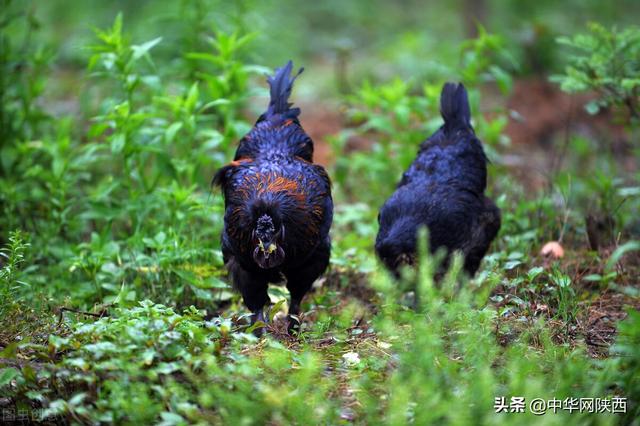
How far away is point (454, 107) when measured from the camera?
640cm

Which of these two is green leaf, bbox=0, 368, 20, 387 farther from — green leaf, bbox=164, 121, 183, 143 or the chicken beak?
green leaf, bbox=164, 121, 183, 143

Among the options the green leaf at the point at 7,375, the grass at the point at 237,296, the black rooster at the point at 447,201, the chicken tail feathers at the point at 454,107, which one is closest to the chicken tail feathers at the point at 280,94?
the grass at the point at 237,296

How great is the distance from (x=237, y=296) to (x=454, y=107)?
294cm

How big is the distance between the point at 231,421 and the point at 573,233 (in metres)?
4.55

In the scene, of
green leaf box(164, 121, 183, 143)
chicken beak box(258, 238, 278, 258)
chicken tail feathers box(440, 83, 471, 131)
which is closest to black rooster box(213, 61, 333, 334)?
chicken beak box(258, 238, 278, 258)

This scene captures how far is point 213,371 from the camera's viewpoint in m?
3.34

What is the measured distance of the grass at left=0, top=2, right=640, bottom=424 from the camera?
3.33 metres

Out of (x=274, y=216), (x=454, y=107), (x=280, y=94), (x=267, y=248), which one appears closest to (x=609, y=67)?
(x=454, y=107)

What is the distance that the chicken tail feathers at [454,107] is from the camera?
6387mm

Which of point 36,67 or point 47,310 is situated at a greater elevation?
point 36,67

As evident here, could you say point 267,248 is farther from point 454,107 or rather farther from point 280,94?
point 454,107

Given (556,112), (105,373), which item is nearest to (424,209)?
(105,373)

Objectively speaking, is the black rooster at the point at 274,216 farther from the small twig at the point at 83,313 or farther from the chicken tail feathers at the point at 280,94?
the small twig at the point at 83,313

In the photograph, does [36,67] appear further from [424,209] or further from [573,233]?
[573,233]
